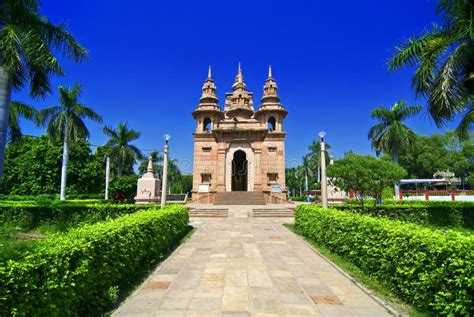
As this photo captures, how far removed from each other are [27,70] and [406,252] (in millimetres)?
16343

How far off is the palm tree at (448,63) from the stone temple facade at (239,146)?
20478 millimetres

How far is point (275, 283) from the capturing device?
634cm

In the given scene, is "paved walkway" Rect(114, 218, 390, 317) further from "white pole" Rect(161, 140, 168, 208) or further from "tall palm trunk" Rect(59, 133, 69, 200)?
"tall palm trunk" Rect(59, 133, 69, 200)

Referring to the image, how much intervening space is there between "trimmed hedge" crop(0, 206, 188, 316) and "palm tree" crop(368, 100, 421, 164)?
27983 mm

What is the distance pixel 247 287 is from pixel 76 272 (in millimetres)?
3305

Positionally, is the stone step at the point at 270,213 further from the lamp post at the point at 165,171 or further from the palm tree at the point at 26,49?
the palm tree at the point at 26,49

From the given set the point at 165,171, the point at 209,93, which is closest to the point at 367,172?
the point at 165,171

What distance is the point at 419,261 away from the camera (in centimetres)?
495

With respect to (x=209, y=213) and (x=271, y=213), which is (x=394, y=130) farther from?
(x=209, y=213)

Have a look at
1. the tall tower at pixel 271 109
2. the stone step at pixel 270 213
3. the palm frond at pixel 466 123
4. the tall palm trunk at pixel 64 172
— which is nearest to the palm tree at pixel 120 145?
the tall palm trunk at pixel 64 172

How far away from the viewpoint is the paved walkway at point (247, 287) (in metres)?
4.99

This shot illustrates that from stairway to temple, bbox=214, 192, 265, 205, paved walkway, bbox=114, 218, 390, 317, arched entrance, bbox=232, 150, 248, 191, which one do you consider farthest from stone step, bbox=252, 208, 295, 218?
arched entrance, bbox=232, 150, 248, 191

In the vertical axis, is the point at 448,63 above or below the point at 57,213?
above

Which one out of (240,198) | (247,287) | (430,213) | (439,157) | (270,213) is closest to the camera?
(247,287)
